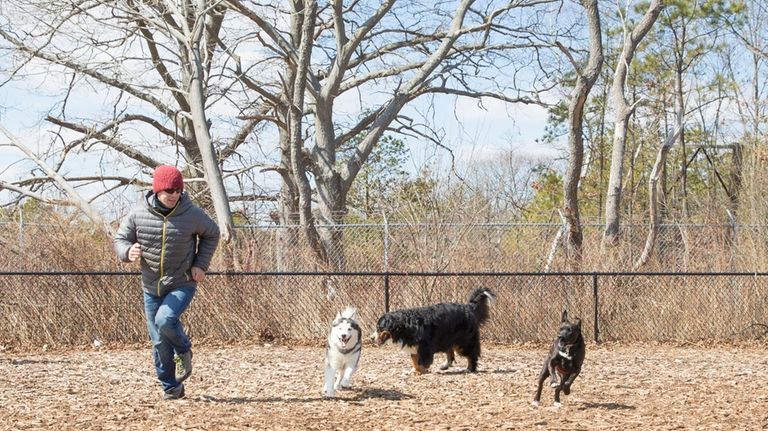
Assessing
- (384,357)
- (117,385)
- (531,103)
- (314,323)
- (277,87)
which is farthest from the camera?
(531,103)

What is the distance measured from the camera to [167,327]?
7324mm

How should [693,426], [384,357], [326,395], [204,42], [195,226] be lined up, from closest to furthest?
[693,426] → [195,226] → [326,395] → [384,357] → [204,42]

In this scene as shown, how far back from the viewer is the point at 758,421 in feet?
23.3

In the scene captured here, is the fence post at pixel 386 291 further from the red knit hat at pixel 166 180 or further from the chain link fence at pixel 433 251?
the red knit hat at pixel 166 180

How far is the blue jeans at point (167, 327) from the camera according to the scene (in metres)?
7.34

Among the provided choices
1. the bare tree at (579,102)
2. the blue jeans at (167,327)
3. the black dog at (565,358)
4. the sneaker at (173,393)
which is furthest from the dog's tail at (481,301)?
the bare tree at (579,102)

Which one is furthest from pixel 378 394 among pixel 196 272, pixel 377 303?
pixel 377 303

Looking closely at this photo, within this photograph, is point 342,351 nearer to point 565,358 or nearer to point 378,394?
point 378,394

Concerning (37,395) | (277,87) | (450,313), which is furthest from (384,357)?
(277,87)

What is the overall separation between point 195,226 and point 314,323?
20.3 ft

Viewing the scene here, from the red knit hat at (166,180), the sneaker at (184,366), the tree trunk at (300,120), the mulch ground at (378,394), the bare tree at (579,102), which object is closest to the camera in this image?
the mulch ground at (378,394)

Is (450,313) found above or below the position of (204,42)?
below

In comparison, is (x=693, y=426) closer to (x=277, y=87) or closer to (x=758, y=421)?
(x=758, y=421)

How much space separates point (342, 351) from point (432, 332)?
178 centimetres
